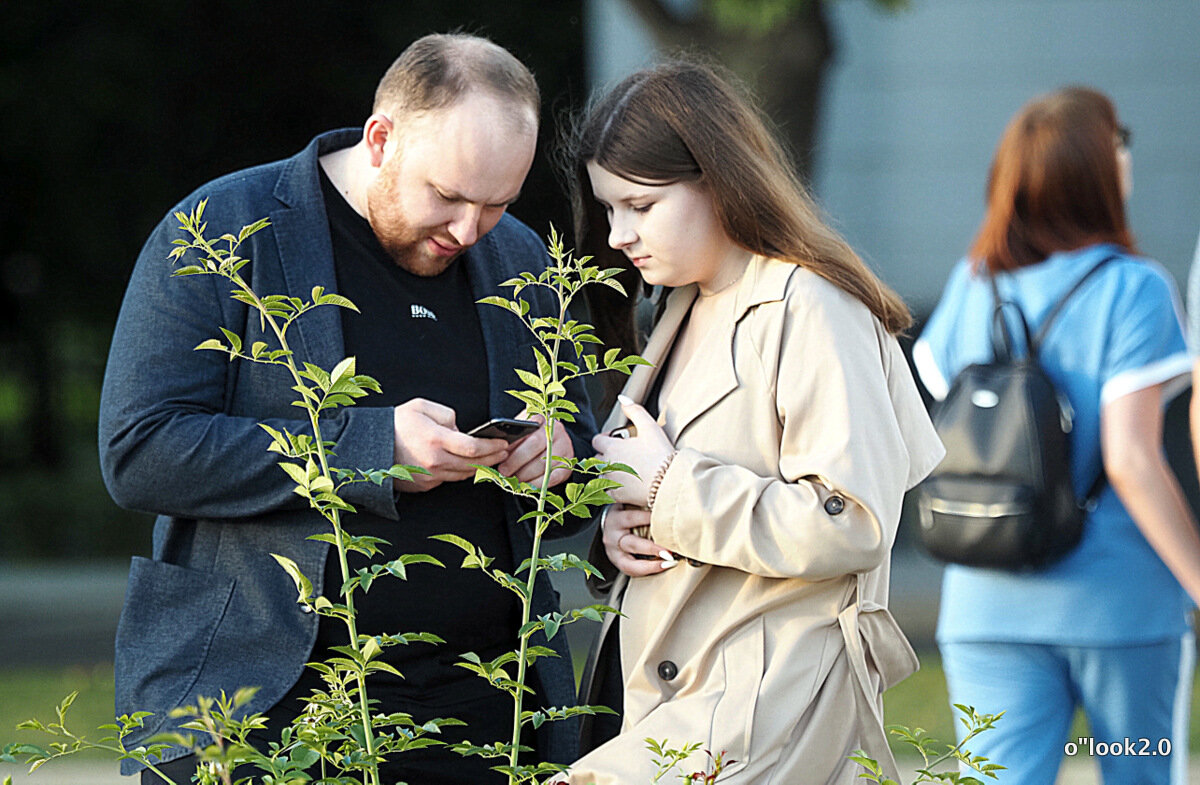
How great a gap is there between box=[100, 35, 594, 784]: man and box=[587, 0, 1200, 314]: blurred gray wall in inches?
166

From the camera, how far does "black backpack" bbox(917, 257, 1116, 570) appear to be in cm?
289

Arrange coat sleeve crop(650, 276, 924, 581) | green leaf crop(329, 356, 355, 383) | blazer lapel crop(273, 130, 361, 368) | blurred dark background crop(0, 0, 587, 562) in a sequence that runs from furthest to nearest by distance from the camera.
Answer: blurred dark background crop(0, 0, 587, 562), blazer lapel crop(273, 130, 361, 368), coat sleeve crop(650, 276, 924, 581), green leaf crop(329, 356, 355, 383)

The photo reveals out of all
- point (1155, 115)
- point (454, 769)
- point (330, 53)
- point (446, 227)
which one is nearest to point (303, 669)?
point (454, 769)

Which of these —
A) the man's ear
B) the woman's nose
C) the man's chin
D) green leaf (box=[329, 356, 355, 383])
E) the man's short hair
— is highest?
the man's short hair

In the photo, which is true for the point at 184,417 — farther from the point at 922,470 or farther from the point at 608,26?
the point at 608,26

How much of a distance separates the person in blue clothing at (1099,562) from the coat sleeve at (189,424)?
1556 mm

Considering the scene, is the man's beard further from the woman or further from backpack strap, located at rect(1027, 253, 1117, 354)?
backpack strap, located at rect(1027, 253, 1117, 354)

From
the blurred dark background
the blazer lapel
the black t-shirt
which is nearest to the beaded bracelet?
the black t-shirt

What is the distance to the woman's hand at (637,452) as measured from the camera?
1.92m

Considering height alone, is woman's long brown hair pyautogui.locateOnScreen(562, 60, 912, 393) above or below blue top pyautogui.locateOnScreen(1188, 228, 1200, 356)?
above

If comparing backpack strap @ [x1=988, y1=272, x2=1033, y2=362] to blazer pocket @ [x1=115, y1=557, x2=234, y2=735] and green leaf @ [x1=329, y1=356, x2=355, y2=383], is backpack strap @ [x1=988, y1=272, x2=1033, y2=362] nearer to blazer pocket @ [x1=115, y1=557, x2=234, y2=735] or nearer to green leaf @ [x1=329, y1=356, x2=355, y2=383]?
blazer pocket @ [x1=115, y1=557, x2=234, y2=735]

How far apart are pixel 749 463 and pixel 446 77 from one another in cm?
78

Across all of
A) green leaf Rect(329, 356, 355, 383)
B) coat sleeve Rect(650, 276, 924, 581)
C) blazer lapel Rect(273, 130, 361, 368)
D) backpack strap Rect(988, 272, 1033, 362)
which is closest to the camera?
green leaf Rect(329, 356, 355, 383)

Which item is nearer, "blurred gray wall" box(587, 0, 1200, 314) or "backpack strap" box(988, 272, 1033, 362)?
"backpack strap" box(988, 272, 1033, 362)
